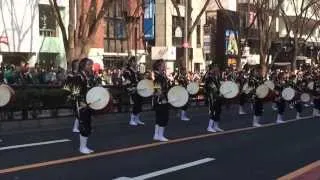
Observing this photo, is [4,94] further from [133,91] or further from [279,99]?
[279,99]

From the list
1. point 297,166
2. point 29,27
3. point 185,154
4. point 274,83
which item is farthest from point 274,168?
point 29,27

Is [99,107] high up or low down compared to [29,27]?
down

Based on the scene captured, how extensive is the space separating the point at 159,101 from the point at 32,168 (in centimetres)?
491

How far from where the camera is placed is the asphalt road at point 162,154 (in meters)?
10.8

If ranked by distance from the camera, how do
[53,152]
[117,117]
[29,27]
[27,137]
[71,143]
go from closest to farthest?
[53,152]
[71,143]
[27,137]
[117,117]
[29,27]

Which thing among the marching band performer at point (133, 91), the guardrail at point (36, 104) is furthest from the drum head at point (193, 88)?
the guardrail at point (36, 104)

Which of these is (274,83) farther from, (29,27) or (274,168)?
(29,27)

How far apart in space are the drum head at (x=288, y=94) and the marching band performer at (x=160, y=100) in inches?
296

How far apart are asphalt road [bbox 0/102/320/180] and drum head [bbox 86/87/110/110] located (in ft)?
3.05

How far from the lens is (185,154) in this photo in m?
13.1

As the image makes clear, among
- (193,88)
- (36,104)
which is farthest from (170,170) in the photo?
(193,88)

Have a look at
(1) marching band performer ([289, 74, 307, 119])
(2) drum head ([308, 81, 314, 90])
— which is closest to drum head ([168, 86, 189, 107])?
(1) marching band performer ([289, 74, 307, 119])

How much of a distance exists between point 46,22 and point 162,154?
28.7 meters

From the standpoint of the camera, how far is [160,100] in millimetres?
15273
